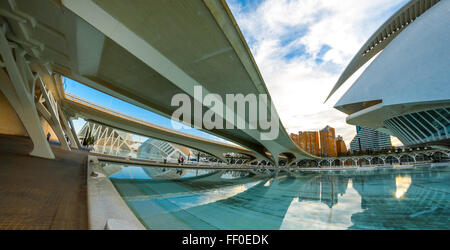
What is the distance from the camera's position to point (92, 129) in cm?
2962

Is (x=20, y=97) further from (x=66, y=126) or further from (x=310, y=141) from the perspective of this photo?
(x=310, y=141)

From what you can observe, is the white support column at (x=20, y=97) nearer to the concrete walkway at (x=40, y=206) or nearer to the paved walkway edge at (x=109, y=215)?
the concrete walkway at (x=40, y=206)

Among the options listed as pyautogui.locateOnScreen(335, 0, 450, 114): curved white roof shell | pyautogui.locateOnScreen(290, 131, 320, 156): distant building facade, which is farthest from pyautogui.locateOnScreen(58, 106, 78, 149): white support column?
pyautogui.locateOnScreen(290, 131, 320, 156): distant building facade

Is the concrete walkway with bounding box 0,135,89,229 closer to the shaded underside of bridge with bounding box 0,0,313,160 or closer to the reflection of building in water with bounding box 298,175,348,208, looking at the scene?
the shaded underside of bridge with bounding box 0,0,313,160

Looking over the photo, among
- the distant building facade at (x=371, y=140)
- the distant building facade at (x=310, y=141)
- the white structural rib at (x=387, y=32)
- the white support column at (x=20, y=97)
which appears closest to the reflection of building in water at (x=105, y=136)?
the white support column at (x=20, y=97)

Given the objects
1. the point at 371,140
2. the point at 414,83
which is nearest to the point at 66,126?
the point at 414,83

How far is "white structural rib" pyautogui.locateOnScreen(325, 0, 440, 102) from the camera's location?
1894 centimetres

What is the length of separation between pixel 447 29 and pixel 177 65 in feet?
75.9

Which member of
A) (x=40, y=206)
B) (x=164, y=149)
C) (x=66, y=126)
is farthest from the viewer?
(x=164, y=149)

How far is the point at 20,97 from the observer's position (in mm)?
5754

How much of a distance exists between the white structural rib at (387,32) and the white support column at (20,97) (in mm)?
30932

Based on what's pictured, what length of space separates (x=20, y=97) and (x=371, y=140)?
130m

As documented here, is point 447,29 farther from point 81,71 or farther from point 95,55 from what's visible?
point 81,71
